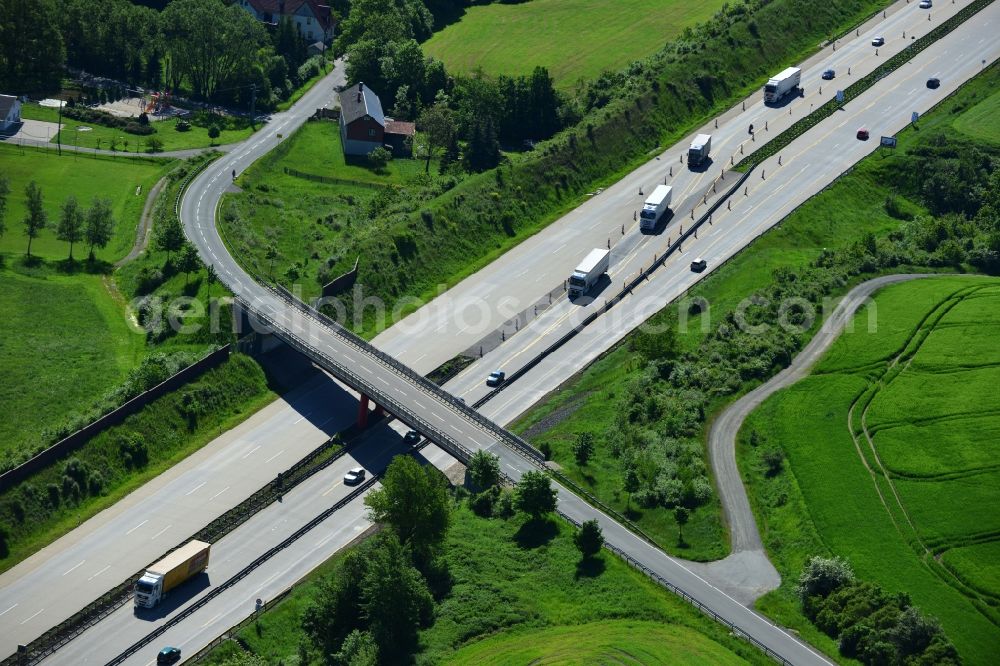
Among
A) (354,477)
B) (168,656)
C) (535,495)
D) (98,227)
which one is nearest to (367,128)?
(98,227)

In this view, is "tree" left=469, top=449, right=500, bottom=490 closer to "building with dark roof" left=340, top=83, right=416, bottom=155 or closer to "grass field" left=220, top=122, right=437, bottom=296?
"grass field" left=220, top=122, right=437, bottom=296

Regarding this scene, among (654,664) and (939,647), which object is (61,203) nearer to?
(654,664)

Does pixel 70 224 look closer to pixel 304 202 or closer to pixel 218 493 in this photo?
pixel 304 202

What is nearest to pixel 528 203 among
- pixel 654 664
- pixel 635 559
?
pixel 635 559

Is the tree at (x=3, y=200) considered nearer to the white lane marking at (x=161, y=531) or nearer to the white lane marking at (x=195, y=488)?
the white lane marking at (x=195, y=488)

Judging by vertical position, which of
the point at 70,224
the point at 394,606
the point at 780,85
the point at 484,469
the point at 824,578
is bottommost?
Answer: the point at 394,606

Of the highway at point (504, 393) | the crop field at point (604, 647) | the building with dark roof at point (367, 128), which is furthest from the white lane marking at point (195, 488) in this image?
the building with dark roof at point (367, 128)
